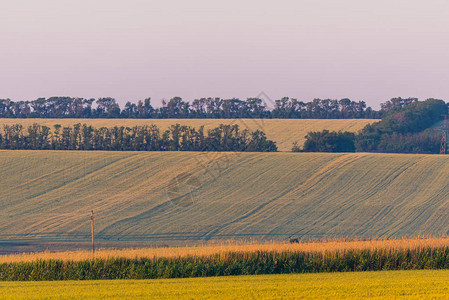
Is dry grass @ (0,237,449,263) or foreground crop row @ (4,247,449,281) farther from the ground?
dry grass @ (0,237,449,263)

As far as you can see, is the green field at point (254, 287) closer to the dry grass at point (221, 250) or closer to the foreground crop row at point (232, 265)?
the foreground crop row at point (232, 265)

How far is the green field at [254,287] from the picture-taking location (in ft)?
60.4

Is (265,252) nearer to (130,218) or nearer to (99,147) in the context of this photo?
(130,218)

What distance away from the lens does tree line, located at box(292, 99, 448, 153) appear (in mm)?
86625

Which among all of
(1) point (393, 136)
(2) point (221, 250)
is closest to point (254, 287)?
(2) point (221, 250)

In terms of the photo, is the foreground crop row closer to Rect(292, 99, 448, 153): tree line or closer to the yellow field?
Rect(292, 99, 448, 153): tree line

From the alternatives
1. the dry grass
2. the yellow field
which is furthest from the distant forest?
the dry grass

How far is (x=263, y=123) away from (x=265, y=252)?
3428 inches

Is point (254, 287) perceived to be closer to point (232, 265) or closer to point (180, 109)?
point (232, 265)

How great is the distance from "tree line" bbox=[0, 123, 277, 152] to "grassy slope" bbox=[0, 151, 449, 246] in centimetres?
1114

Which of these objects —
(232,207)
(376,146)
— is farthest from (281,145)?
(232,207)

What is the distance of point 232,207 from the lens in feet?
174

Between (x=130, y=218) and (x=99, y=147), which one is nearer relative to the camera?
(x=130, y=218)

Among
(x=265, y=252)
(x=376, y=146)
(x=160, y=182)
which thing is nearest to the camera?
(x=265, y=252)
